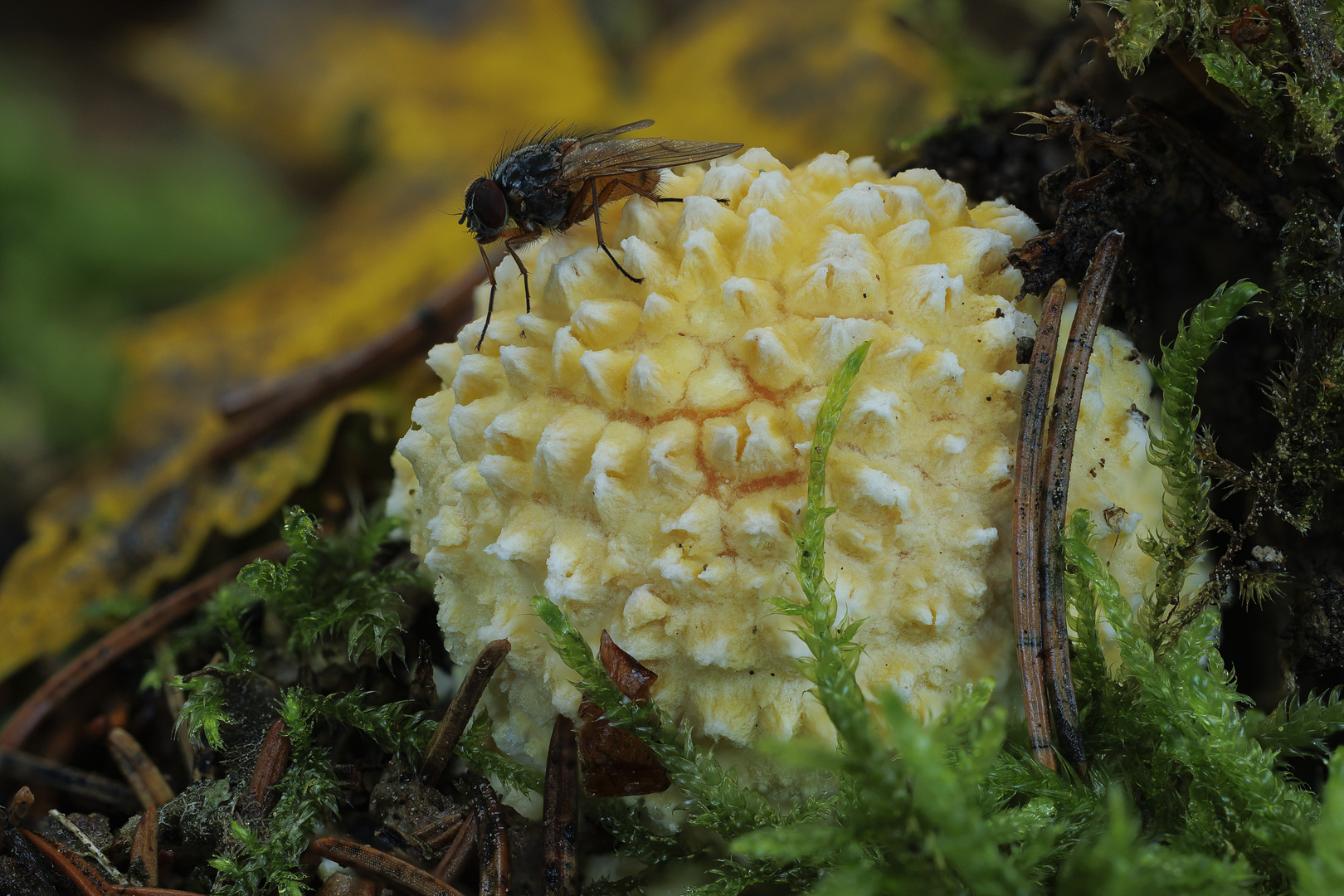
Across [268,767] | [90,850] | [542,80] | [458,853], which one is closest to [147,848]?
[90,850]

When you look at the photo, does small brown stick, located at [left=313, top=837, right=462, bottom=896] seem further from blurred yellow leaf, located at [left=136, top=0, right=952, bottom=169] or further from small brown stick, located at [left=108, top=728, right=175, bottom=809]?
blurred yellow leaf, located at [left=136, top=0, right=952, bottom=169]

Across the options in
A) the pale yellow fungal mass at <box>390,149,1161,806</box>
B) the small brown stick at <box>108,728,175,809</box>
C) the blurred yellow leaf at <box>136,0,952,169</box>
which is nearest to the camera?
the pale yellow fungal mass at <box>390,149,1161,806</box>

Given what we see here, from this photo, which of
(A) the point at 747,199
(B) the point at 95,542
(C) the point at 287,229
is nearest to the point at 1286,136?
(A) the point at 747,199

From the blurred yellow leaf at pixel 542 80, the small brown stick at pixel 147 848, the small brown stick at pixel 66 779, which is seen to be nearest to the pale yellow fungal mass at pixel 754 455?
the small brown stick at pixel 147 848

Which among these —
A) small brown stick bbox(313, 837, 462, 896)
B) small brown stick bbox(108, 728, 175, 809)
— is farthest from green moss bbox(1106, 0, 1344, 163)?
small brown stick bbox(108, 728, 175, 809)

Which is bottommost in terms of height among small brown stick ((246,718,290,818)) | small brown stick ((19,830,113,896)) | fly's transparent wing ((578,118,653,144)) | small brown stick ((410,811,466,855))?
small brown stick ((410,811,466,855))

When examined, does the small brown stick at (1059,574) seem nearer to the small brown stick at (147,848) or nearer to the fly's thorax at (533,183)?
the fly's thorax at (533,183)

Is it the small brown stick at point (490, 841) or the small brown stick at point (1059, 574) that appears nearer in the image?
the small brown stick at point (1059, 574)
